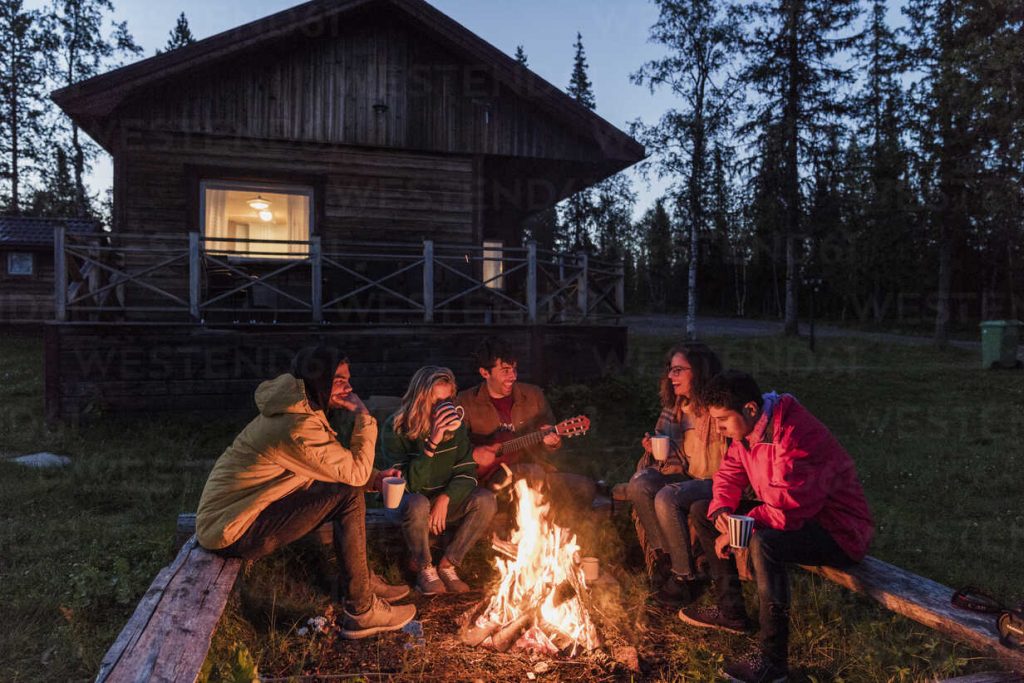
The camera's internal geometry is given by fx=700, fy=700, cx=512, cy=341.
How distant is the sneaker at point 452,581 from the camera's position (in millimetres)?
3990

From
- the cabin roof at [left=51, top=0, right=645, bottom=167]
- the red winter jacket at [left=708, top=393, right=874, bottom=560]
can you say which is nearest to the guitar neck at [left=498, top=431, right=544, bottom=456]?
the red winter jacket at [left=708, top=393, right=874, bottom=560]

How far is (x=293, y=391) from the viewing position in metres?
3.34

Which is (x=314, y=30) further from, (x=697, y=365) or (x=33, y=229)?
(x=33, y=229)

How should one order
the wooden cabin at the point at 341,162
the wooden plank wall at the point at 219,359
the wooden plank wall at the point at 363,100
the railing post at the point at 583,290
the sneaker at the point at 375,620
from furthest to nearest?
the railing post at the point at 583,290 → the wooden plank wall at the point at 363,100 → the wooden cabin at the point at 341,162 → the wooden plank wall at the point at 219,359 → the sneaker at the point at 375,620

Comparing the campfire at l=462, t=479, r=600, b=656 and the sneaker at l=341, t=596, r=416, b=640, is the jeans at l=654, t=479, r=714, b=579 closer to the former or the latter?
the campfire at l=462, t=479, r=600, b=656

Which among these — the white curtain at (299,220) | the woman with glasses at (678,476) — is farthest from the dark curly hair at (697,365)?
the white curtain at (299,220)

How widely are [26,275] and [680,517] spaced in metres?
24.2

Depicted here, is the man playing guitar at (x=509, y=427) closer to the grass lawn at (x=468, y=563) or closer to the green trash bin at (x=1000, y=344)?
the grass lawn at (x=468, y=563)

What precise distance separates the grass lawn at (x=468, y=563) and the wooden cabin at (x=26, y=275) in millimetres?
12664

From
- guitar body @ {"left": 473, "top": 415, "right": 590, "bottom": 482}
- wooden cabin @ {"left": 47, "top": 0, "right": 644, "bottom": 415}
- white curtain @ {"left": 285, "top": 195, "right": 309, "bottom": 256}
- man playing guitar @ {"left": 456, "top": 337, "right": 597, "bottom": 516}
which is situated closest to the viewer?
guitar body @ {"left": 473, "top": 415, "right": 590, "bottom": 482}

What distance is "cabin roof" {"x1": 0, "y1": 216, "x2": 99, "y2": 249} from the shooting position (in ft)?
69.2

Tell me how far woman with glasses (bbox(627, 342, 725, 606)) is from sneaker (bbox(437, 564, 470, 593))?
43.3 inches

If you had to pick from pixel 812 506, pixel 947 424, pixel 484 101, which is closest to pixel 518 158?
pixel 484 101

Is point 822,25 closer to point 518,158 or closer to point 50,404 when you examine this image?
point 518,158
